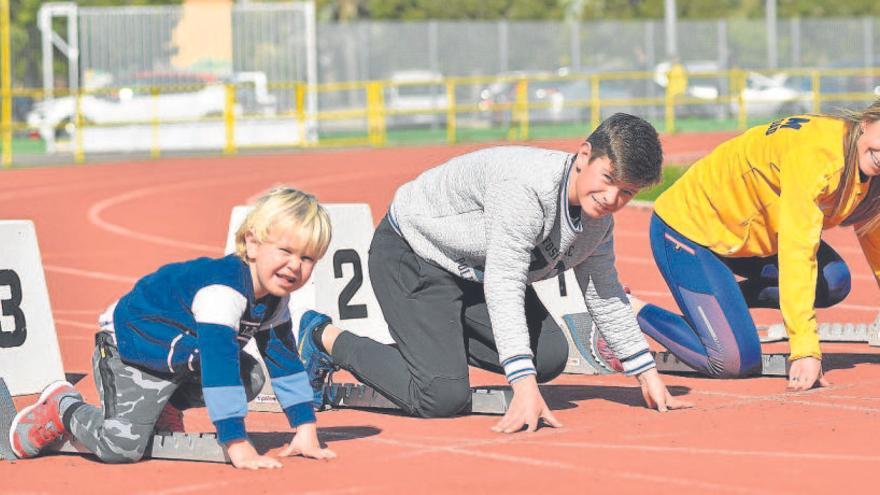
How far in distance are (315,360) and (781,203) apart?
2259 millimetres

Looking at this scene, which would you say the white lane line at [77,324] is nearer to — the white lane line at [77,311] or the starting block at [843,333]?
the white lane line at [77,311]

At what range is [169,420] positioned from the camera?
682 centimetres

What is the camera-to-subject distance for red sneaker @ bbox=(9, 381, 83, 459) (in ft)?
21.7

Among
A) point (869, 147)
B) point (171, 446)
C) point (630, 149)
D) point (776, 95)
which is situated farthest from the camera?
point (776, 95)

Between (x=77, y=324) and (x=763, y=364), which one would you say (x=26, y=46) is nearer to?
(x=77, y=324)

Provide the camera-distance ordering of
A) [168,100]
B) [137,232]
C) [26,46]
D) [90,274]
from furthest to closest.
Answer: [26,46] < [168,100] < [137,232] < [90,274]

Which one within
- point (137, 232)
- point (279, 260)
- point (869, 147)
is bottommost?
point (137, 232)

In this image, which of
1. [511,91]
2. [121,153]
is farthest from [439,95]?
[121,153]

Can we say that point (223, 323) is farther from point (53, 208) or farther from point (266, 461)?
point (53, 208)

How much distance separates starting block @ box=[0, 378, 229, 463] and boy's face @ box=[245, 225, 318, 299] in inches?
27.4

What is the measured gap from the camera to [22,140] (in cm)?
4122

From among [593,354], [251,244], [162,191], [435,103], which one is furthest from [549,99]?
[251,244]

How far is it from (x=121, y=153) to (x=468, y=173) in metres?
28.1

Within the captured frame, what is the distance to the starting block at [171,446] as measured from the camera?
21.2ft
